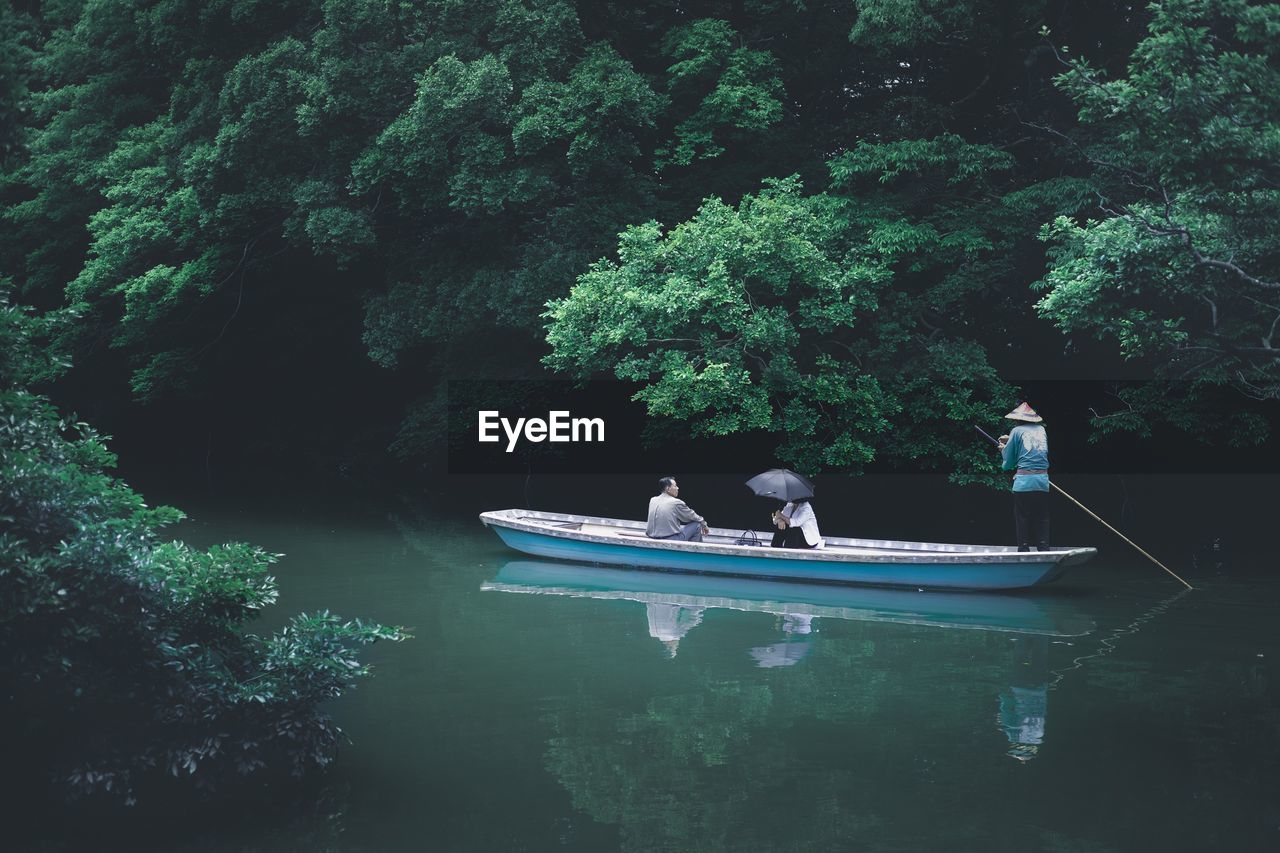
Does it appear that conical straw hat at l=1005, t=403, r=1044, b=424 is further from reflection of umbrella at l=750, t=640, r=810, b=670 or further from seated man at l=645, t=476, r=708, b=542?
reflection of umbrella at l=750, t=640, r=810, b=670

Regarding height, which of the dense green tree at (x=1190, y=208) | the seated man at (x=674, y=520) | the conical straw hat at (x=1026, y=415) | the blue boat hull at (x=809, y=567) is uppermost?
the dense green tree at (x=1190, y=208)

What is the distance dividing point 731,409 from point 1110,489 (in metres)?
10.1

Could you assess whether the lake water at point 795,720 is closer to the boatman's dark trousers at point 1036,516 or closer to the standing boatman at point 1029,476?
the boatman's dark trousers at point 1036,516

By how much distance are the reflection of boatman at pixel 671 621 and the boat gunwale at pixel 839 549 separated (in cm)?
142

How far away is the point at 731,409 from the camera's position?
16.2 m

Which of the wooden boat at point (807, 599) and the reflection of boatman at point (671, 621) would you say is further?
the wooden boat at point (807, 599)

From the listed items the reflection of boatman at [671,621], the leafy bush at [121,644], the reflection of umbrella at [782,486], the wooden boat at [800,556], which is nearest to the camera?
the leafy bush at [121,644]

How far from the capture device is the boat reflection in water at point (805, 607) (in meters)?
9.95

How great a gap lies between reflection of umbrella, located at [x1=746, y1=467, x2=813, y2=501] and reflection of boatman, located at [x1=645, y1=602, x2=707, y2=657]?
1.77m

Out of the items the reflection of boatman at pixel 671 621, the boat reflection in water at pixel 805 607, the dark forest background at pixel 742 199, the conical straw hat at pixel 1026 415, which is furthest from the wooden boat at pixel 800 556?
the dark forest background at pixel 742 199

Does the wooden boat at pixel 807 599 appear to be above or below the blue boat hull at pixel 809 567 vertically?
below

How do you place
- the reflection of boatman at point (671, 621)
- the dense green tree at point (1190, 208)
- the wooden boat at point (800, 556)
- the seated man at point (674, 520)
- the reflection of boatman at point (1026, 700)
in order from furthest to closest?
the seated man at point (674, 520) < the wooden boat at point (800, 556) < the dense green tree at point (1190, 208) < the reflection of boatman at point (671, 621) < the reflection of boatman at point (1026, 700)

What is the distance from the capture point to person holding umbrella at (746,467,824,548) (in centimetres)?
1352

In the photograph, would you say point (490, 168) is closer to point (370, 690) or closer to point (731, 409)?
point (731, 409)
